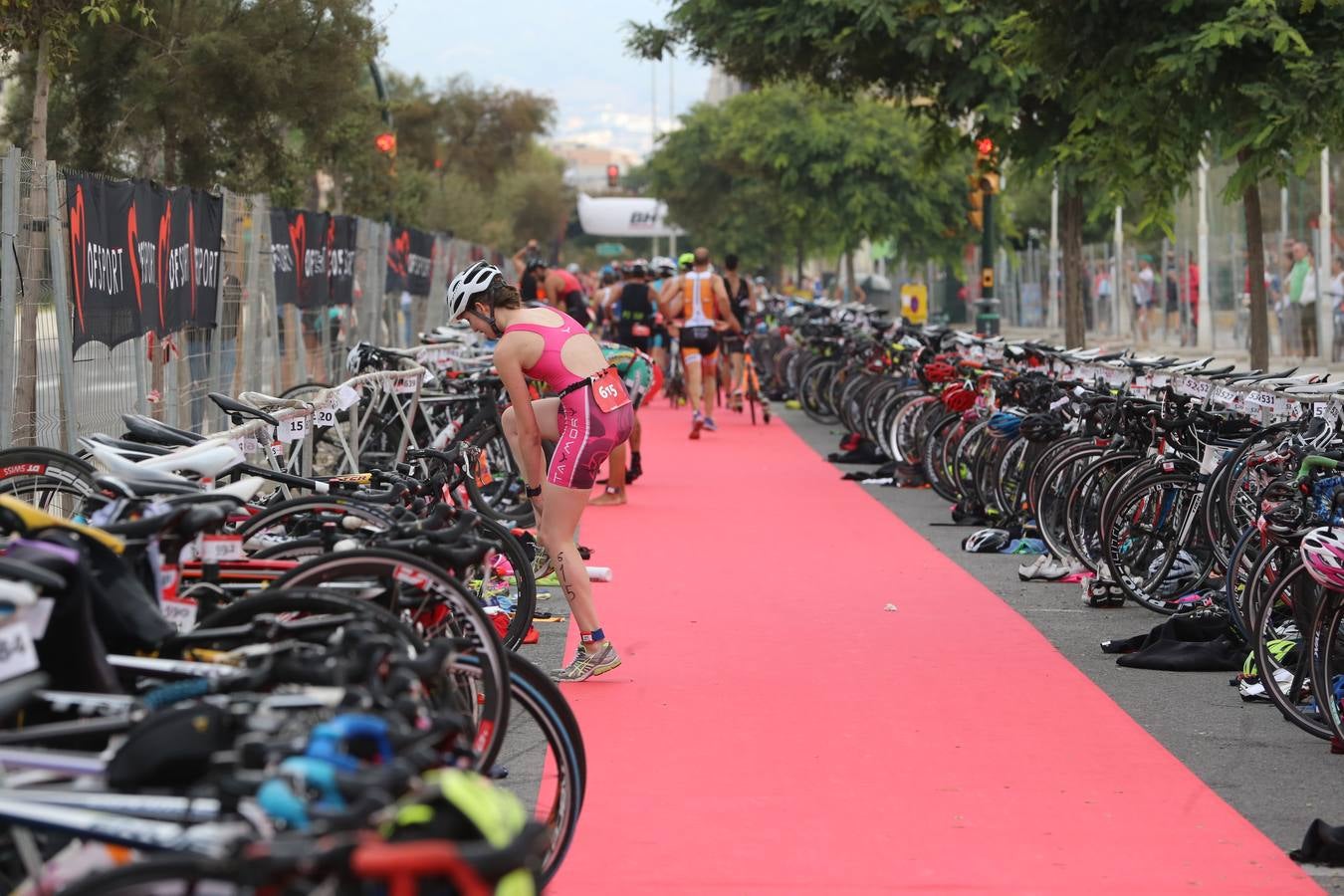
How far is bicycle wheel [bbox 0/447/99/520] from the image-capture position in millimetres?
8250

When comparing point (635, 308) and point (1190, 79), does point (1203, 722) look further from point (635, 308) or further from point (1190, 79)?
point (635, 308)

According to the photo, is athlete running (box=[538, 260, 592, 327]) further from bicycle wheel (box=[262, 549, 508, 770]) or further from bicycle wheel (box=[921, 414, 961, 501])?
bicycle wheel (box=[262, 549, 508, 770])

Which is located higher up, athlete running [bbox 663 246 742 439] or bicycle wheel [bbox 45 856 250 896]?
athlete running [bbox 663 246 742 439]

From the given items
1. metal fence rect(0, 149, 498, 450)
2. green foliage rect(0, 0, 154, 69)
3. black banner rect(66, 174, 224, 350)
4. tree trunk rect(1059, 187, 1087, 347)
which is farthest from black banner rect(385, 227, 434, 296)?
black banner rect(66, 174, 224, 350)

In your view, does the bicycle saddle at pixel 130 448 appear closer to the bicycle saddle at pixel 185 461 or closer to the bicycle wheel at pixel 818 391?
the bicycle saddle at pixel 185 461

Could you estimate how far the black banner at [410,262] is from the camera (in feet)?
79.8

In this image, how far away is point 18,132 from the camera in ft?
66.1

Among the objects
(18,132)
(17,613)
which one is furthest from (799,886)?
(18,132)

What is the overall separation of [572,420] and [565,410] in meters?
0.06

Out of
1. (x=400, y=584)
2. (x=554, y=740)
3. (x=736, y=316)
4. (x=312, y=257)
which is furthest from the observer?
(x=736, y=316)

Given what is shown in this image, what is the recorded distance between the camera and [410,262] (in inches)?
1036

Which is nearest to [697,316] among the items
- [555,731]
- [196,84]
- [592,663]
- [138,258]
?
[196,84]

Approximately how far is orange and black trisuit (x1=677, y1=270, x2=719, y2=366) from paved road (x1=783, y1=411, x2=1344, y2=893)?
9492mm

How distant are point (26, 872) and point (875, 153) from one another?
3640cm
